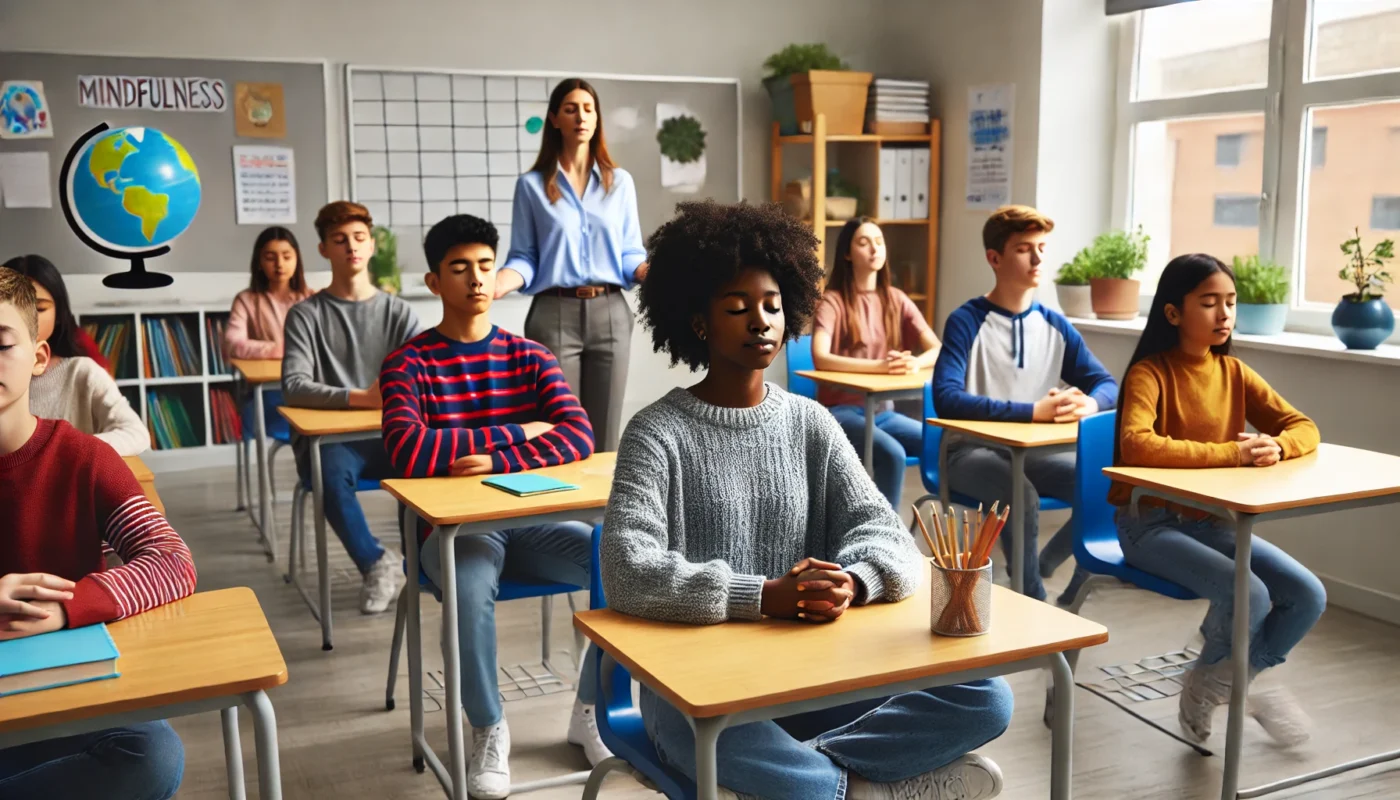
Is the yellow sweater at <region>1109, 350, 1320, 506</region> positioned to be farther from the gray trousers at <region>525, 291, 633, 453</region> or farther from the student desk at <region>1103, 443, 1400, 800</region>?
the gray trousers at <region>525, 291, 633, 453</region>

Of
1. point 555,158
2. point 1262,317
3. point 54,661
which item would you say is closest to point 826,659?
point 54,661

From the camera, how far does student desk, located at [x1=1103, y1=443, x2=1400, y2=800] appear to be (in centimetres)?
236

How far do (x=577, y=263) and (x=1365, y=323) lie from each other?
7.89 feet

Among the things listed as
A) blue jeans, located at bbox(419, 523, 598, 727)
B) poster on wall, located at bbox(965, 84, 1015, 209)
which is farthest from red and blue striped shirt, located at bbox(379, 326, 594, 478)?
poster on wall, located at bbox(965, 84, 1015, 209)

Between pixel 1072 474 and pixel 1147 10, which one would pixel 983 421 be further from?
pixel 1147 10

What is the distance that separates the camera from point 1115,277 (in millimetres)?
4875

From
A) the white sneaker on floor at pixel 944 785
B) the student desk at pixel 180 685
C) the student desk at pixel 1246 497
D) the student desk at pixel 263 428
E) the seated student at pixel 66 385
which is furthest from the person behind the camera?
the student desk at pixel 263 428

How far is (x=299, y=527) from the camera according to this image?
405cm

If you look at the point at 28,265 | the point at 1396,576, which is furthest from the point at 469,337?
the point at 1396,576

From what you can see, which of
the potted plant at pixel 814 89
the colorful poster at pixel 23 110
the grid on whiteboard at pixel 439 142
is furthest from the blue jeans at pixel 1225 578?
the colorful poster at pixel 23 110

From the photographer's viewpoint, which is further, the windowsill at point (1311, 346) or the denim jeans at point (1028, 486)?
the windowsill at point (1311, 346)

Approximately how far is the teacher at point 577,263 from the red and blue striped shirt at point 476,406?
696 millimetres

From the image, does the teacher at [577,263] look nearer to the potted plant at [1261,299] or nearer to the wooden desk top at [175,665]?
the wooden desk top at [175,665]

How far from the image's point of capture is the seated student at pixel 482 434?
250 centimetres
